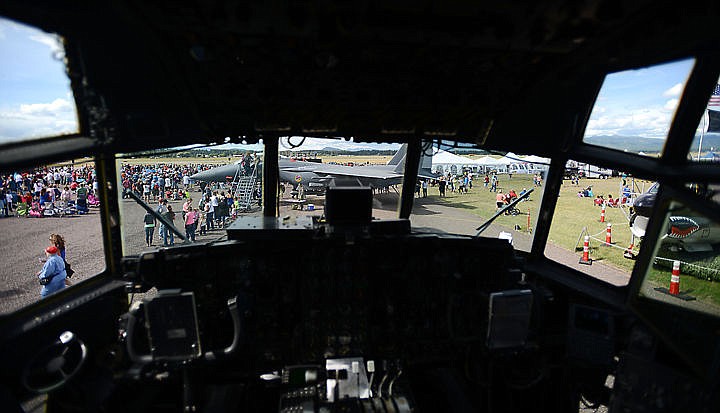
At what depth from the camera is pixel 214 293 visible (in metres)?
2.91

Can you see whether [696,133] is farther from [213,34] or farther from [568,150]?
[213,34]

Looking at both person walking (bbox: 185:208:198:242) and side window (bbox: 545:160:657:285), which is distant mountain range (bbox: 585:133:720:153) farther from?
person walking (bbox: 185:208:198:242)

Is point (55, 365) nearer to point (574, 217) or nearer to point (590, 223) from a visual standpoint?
point (574, 217)

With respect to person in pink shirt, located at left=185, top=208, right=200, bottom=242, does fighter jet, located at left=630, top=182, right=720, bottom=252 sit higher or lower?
lower

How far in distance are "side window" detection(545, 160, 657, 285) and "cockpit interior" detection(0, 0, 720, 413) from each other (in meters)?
0.19

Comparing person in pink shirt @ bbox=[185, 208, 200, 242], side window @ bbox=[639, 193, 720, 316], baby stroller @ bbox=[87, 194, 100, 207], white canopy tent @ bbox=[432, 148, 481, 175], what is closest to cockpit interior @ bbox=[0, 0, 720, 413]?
baby stroller @ bbox=[87, 194, 100, 207]

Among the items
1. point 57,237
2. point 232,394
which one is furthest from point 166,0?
point 57,237

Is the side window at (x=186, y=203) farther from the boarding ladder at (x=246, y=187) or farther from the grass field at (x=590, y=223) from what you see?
the grass field at (x=590, y=223)

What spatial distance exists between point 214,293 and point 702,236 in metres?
9.97

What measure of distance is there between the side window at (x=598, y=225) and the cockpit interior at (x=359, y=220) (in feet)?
0.63

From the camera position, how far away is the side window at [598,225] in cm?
405

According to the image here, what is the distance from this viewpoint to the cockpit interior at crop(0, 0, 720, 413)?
1.88m

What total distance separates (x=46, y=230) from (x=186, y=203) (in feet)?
18.0

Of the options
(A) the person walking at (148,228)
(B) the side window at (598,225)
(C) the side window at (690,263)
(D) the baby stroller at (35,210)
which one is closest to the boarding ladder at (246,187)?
(A) the person walking at (148,228)
